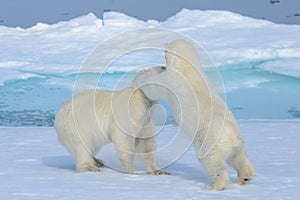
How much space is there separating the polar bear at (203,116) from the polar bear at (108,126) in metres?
0.13

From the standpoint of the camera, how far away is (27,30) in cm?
1400

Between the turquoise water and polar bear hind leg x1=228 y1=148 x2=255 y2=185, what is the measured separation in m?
4.63

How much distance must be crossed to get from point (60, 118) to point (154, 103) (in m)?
0.49

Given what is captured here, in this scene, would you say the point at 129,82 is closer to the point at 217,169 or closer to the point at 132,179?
the point at 132,179

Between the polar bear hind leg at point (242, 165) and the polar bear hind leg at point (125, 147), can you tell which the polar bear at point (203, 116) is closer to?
the polar bear hind leg at point (242, 165)

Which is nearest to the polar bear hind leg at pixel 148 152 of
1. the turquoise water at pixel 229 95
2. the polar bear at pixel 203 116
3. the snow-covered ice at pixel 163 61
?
the polar bear at pixel 203 116

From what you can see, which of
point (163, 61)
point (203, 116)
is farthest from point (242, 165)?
point (163, 61)

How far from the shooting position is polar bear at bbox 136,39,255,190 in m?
2.50

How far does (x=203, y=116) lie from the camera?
8.33ft

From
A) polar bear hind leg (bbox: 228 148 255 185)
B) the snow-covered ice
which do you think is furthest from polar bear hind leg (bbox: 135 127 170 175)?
the snow-covered ice

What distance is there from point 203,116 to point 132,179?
44 cm

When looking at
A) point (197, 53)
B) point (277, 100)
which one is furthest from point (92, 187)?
point (277, 100)

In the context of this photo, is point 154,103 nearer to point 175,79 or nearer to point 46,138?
point 175,79

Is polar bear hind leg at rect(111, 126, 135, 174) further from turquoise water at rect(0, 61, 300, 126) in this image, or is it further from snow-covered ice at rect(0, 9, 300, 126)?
snow-covered ice at rect(0, 9, 300, 126)
